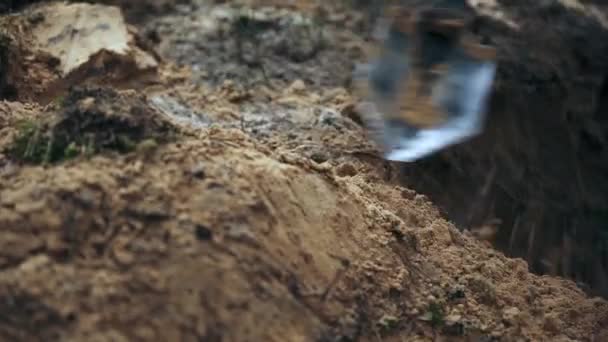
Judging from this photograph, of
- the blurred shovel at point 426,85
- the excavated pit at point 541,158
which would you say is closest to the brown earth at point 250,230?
the excavated pit at point 541,158

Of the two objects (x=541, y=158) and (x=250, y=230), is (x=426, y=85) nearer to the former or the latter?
(x=541, y=158)

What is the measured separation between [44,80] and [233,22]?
106cm

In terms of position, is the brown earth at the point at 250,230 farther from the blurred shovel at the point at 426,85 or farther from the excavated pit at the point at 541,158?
the blurred shovel at the point at 426,85

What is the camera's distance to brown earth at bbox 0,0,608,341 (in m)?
2.09

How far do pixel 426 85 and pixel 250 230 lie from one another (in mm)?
1206

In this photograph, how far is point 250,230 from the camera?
226cm

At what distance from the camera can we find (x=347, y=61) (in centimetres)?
402

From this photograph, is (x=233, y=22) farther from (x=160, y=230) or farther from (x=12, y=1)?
(x=160, y=230)

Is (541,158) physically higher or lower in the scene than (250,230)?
lower

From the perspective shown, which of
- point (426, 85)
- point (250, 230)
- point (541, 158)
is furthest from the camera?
point (541, 158)

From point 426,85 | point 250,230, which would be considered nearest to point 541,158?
point 426,85

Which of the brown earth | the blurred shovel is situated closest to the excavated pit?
the brown earth

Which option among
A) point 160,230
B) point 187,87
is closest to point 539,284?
point 160,230

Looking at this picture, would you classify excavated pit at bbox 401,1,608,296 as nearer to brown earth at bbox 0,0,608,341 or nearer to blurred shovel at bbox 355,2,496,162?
brown earth at bbox 0,0,608,341
